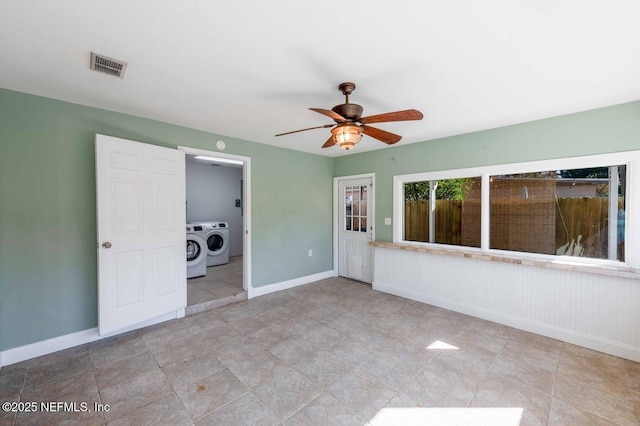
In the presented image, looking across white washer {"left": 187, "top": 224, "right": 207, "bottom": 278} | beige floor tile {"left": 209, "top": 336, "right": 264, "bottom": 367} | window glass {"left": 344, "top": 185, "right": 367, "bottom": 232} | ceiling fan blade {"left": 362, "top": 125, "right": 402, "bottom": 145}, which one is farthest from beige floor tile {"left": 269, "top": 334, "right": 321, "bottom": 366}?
white washer {"left": 187, "top": 224, "right": 207, "bottom": 278}

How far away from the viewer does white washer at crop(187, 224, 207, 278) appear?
15.9 ft

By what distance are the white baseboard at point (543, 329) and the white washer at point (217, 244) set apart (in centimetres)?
397

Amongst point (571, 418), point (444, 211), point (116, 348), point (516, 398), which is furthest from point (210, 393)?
point (444, 211)

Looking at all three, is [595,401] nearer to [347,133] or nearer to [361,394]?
[361,394]

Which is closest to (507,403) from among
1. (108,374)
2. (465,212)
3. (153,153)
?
(465,212)

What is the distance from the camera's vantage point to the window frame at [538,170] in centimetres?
254

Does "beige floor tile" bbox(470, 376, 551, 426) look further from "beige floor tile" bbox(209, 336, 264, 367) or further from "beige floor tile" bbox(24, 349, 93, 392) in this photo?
"beige floor tile" bbox(24, 349, 93, 392)

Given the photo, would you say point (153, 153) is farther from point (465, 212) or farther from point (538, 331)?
point (538, 331)

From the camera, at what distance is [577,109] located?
2.73m

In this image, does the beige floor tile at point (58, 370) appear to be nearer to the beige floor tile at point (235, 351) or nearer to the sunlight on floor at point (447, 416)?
the beige floor tile at point (235, 351)

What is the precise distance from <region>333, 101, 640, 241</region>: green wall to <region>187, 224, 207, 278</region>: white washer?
320cm

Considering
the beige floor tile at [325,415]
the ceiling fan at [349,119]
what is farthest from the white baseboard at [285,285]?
the ceiling fan at [349,119]

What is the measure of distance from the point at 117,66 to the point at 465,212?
4.08 meters

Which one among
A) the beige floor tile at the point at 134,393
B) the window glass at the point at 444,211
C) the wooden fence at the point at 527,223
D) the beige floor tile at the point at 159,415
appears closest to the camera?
the beige floor tile at the point at 159,415
